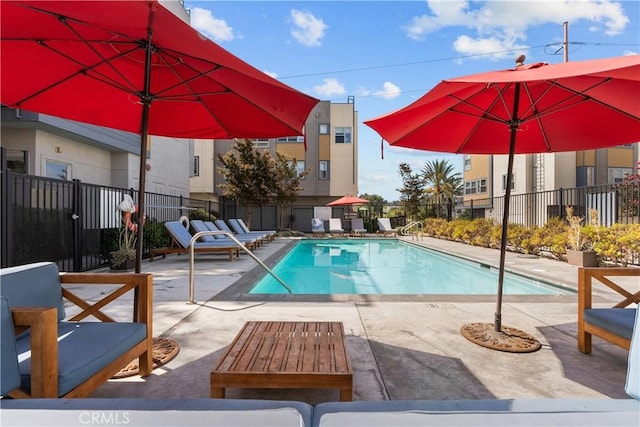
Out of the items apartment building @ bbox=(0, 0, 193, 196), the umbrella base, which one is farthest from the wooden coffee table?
apartment building @ bbox=(0, 0, 193, 196)

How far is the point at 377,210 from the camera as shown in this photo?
78.4 ft

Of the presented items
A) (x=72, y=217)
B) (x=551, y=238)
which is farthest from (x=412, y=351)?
(x=551, y=238)

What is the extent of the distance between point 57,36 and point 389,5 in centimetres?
1081

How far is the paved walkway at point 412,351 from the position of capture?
2.35 metres

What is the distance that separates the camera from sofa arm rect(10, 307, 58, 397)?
162 centimetres

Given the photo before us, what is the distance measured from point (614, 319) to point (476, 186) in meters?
26.5

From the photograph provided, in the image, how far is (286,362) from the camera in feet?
6.95

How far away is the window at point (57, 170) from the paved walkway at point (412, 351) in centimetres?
769

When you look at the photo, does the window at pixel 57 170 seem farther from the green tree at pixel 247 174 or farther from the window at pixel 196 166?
the window at pixel 196 166

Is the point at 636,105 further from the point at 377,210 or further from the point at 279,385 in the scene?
the point at 377,210

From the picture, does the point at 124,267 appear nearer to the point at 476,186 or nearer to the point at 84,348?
the point at 84,348

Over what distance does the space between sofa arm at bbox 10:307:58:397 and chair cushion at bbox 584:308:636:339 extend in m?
3.51

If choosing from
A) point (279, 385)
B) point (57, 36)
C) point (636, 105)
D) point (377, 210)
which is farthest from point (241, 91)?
point (377, 210)

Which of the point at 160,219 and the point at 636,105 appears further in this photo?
the point at 160,219
